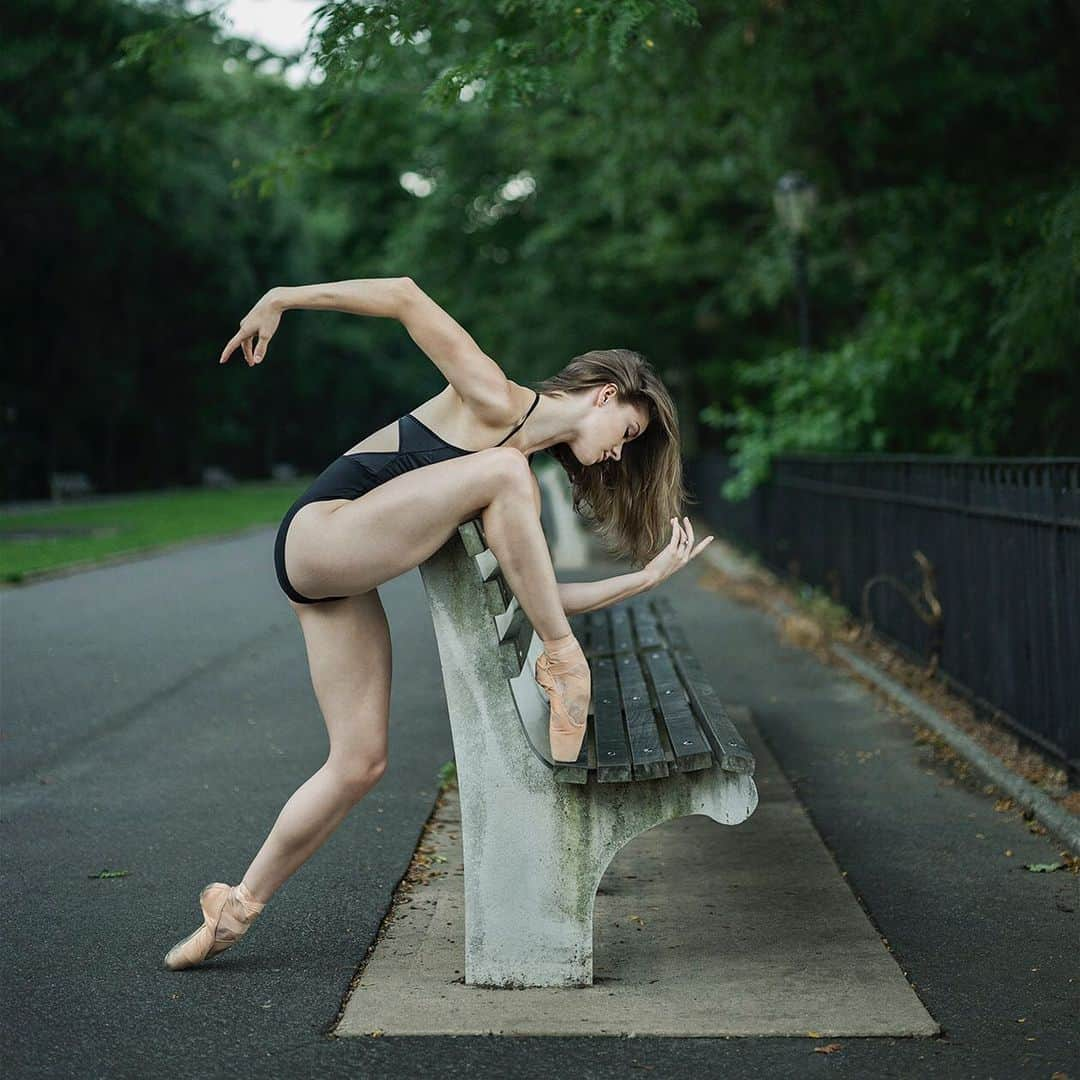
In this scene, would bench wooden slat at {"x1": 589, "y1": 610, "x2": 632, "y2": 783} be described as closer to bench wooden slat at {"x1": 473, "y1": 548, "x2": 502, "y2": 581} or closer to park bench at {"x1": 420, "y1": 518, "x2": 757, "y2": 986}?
park bench at {"x1": 420, "y1": 518, "x2": 757, "y2": 986}

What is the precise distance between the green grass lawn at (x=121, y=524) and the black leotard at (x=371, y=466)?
1348cm

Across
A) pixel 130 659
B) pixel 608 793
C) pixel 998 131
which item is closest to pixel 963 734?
pixel 608 793

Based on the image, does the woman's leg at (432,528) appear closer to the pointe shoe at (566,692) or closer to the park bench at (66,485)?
the pointe shoe at (566,692)

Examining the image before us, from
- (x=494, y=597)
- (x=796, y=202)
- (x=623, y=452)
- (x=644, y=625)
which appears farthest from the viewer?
(x=796, y=202)

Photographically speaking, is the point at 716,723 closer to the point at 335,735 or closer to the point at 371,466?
the point at 335,735

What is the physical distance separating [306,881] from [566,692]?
1633mm

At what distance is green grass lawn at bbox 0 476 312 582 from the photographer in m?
20.5

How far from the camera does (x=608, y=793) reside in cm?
413

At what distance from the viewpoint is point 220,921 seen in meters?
4.25

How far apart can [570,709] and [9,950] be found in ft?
5.90

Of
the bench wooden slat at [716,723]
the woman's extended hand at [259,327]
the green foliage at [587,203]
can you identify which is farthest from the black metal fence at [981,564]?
the woman's extended hand at [259,327]

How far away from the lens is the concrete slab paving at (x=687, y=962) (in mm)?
3848

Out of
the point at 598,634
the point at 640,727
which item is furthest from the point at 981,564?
the point at 640,727

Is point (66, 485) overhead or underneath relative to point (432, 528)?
Answer: underneath
